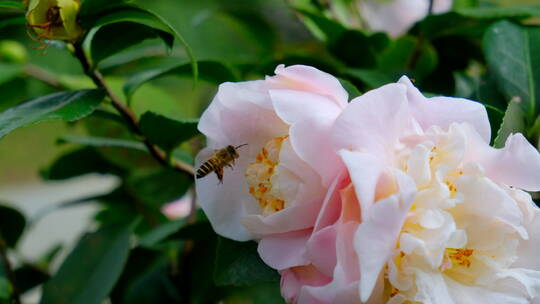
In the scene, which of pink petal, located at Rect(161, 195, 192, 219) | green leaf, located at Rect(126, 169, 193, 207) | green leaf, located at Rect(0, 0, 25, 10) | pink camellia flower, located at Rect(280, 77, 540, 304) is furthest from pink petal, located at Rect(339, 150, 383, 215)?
pink petal, located at Rect(161, 195, 192, 219)

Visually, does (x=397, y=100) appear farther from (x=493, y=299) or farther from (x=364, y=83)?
(x=364, y=83)

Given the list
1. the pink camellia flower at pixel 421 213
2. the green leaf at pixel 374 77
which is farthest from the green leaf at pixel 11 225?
the pink camellia flower at pixel 421 213

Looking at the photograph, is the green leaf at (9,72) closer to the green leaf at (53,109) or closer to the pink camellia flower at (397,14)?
the green leaf at (53,109)

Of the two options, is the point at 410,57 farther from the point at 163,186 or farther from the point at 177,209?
the point at 177,209

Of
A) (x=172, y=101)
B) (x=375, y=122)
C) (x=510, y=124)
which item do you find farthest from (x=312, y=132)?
(x=172, y=101)

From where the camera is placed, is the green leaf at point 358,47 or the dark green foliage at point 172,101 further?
the green leaf at point 358,47

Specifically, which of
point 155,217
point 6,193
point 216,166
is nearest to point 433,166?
point 216,166

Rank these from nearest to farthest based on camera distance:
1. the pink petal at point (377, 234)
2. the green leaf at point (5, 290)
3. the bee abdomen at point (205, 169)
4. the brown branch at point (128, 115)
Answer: the pink petal at point (377, 234) → the bee abdomen at point (205, 169) → the brown branch at point (128, 115) → the green leaf at point (5, 290)
